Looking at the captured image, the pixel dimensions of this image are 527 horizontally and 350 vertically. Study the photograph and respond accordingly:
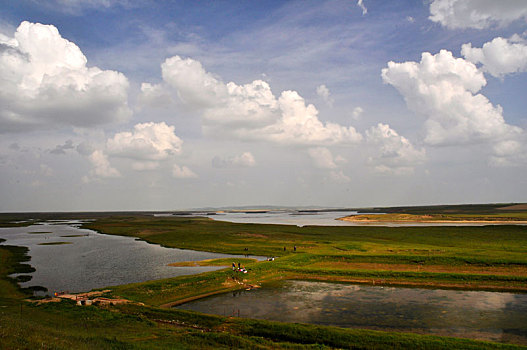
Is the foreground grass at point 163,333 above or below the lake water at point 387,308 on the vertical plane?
above

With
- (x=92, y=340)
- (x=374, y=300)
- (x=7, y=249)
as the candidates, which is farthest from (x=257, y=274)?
(x=7, y=249)

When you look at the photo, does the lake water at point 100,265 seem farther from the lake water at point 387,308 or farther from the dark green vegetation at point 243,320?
→ the lake water at point 387,308

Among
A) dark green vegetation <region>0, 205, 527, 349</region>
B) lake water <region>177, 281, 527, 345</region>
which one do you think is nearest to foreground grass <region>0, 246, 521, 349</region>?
dark green vegetation <region>0, 205, 527, 349</region>

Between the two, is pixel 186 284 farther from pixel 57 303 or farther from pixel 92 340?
pixel 92 340

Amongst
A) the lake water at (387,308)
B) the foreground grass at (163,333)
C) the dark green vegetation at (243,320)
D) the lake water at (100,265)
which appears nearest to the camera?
the foreground grass at (163,333)

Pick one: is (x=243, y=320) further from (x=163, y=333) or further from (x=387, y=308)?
(x=387, y=308)

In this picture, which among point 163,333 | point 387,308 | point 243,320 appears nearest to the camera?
point 163,333

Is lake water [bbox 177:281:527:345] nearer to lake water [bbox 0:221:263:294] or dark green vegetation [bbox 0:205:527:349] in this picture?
dark green vegetation [bbox 0:205:527:349]

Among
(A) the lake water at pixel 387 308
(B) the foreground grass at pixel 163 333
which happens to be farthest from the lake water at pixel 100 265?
(A) the lake water at pixel 387 308

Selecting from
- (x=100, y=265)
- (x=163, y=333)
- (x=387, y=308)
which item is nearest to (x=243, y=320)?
(x=163, y=333)
